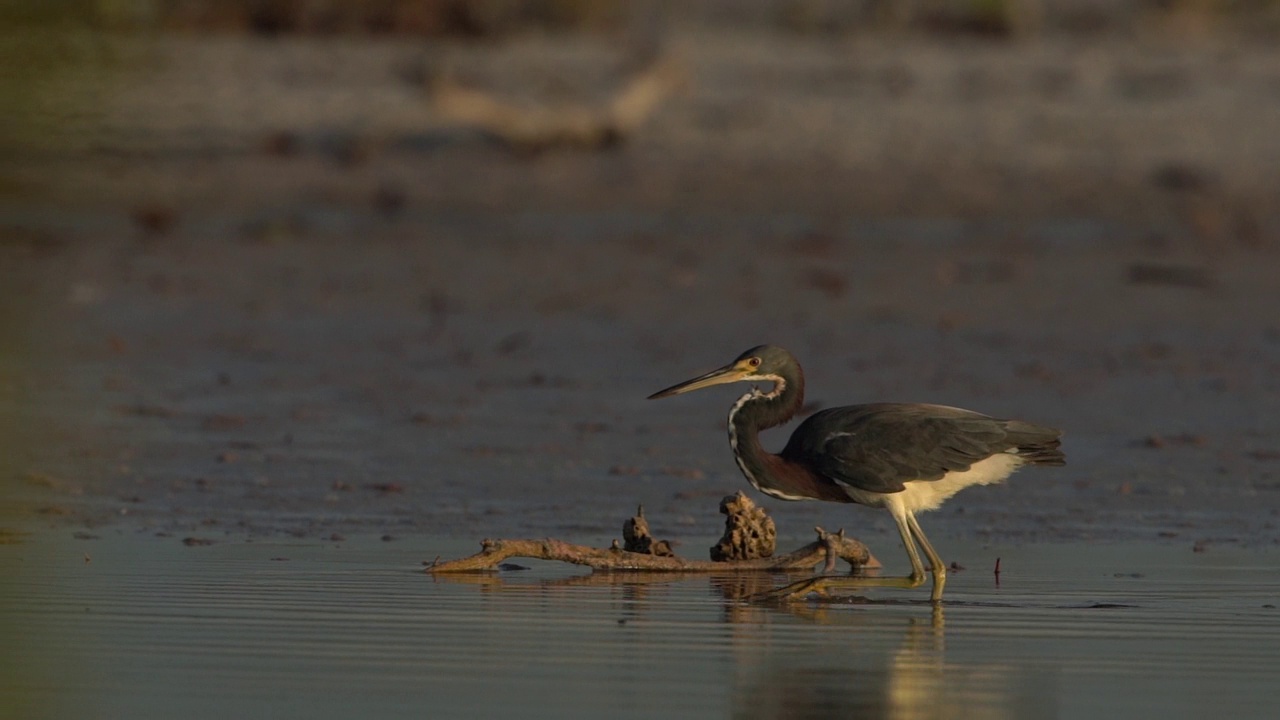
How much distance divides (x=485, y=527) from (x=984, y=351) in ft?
17.1

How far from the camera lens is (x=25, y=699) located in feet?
17.8

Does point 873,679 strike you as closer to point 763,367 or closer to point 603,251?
point 763,367

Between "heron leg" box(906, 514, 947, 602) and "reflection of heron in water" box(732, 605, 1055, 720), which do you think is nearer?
"reflection of heron in water" box(732, 605, 1055, 720)

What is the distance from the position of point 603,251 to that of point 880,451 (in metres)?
9.08

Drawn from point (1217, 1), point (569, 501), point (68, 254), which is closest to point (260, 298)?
point (68, 254)

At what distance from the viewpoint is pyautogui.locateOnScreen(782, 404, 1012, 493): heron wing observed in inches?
303

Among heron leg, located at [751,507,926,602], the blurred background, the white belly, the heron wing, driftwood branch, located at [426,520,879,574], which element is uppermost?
the blurred background

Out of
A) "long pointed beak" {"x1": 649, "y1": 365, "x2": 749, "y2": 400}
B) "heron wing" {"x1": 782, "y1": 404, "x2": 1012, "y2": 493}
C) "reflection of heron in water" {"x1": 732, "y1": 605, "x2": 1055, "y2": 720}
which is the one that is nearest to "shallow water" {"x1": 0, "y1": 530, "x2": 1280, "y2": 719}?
"reflection of heron in water" {"x1": 732, "y1": 605, "x2": 1055, "y2": 720}

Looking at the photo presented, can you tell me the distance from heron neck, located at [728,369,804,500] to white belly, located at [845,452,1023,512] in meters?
0.27

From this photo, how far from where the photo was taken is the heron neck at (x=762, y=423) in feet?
25.6

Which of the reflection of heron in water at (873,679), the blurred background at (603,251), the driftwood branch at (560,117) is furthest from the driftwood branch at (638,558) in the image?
the driftwood branch at (560,117)

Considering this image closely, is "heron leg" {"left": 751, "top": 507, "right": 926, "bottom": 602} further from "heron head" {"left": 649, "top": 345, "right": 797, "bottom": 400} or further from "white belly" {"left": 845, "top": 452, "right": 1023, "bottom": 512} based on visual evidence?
"heron head" {"left": 649, "top": 345, "right": 797, "bottom": 400}

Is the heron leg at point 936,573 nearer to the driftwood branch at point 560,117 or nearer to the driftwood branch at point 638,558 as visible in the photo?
the driftwood branch at point 638,558

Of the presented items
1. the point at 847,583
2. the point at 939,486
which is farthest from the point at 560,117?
the point at 847,583
